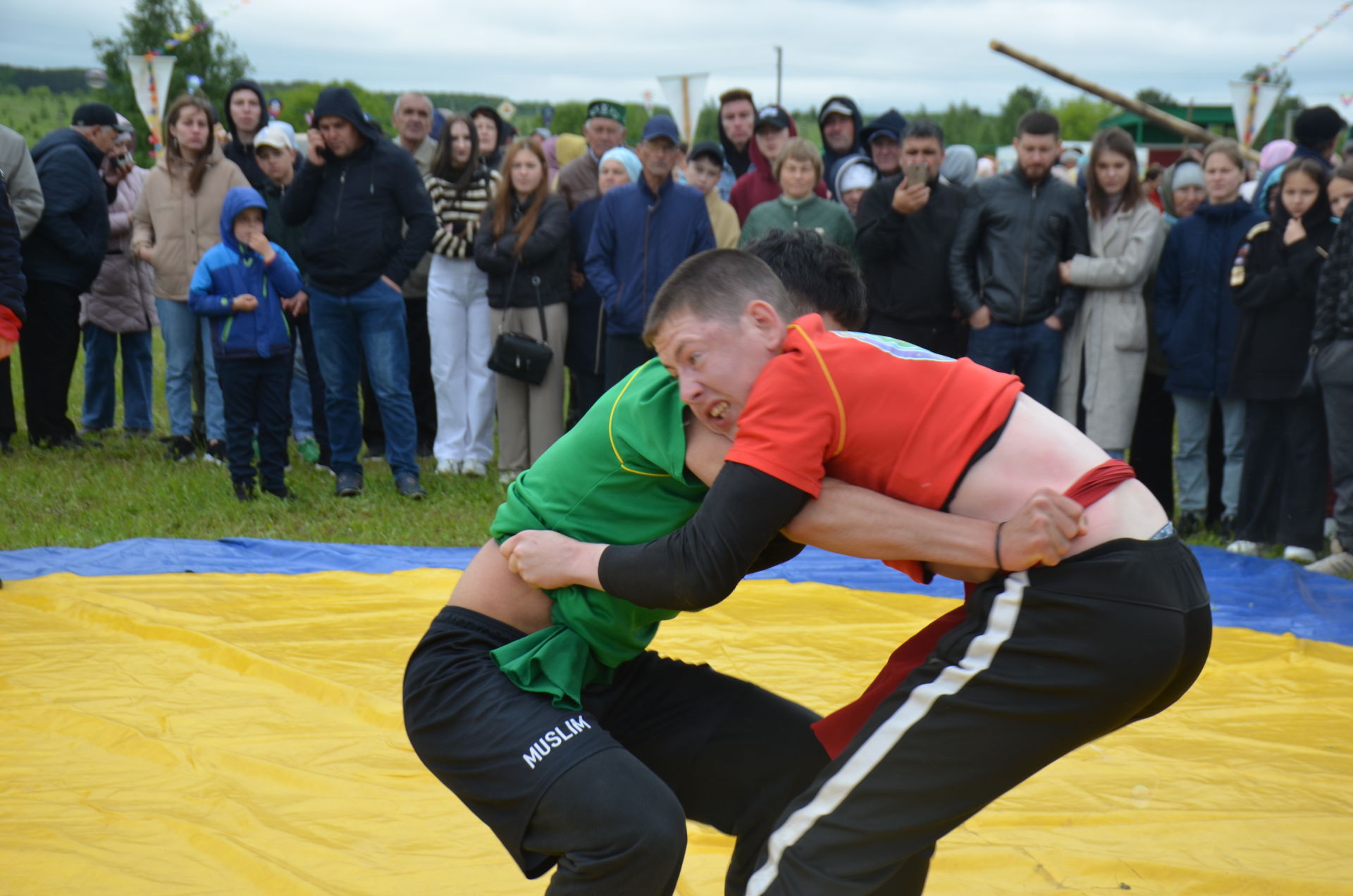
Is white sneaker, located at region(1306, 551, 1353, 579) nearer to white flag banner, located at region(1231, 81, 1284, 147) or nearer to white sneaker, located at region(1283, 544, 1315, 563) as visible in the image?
white sneaker, located at region(1283, 544, 1315, 563)

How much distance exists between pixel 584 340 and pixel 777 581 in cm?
257

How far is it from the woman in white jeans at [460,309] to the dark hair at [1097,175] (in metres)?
3.37

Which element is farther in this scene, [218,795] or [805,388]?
[218,795]

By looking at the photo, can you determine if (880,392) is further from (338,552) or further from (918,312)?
(918,312)

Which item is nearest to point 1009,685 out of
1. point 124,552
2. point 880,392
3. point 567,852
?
point 880,392

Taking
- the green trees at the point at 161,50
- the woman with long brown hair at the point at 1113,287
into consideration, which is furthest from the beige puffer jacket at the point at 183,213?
the green trees at the point at 161,50

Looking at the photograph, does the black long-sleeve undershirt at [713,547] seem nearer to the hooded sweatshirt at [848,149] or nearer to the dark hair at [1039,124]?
the dark hair at [1039,124]

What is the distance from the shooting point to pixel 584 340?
24.6 feet

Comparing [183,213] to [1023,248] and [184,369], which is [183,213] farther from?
[1023,248]

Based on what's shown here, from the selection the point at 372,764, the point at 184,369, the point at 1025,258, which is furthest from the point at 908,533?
the point at 184,369

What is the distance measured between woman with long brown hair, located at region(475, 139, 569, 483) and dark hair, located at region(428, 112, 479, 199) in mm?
352

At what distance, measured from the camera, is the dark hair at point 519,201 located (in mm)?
7141

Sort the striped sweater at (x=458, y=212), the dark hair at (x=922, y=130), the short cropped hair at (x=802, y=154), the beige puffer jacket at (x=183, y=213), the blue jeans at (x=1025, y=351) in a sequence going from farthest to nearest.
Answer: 1. the beige puffer jacket at (x=183, y=213)
2. the striped sweater at (x=458, y=212)
3. the short cropped hair at (x=802, y=154)
4. the dark hair at (x=922, y=130)
5. the blue jeans at (x=1025, y=351)

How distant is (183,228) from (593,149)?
104 inches
